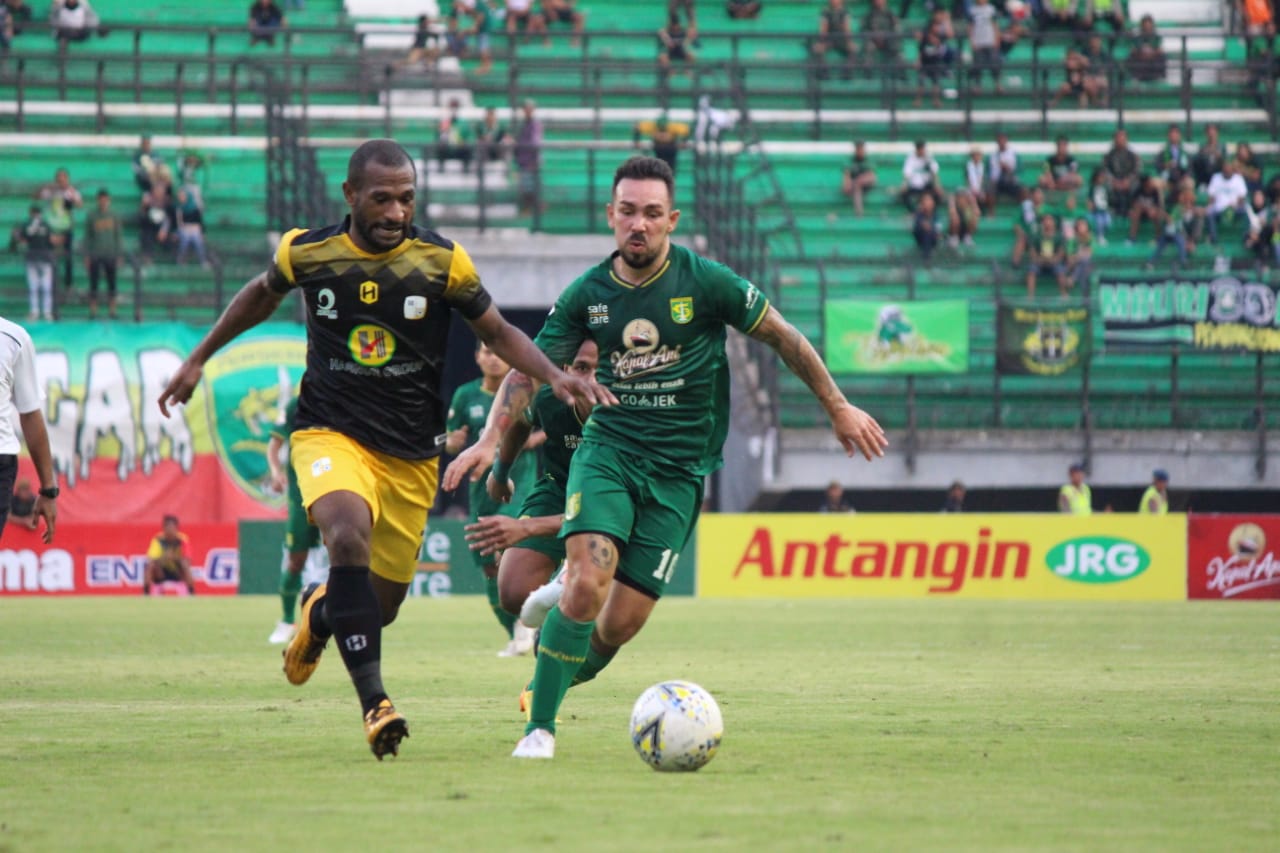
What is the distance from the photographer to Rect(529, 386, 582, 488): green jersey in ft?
36.1

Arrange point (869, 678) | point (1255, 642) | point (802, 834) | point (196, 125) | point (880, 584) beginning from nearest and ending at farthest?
point (802, 834)
point (869, 678)
point (1255, 642)
point (880, 584)
point (196, 125)

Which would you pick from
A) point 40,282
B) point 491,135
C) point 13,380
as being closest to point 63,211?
point 40,282

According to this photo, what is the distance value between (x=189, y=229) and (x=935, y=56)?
49.1ft

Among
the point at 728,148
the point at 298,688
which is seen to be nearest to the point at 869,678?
the point at 298,688

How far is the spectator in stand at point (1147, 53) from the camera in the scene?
124 feet

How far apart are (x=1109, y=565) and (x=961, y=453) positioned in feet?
11.8

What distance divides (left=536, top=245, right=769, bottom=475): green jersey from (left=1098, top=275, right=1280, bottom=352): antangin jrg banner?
23.8 metres

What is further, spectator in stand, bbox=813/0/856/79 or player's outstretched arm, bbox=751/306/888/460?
spectator in stand, bbox=813/0/856/79

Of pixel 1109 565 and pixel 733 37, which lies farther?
pixel 733 37

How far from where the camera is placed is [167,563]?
1090 inches

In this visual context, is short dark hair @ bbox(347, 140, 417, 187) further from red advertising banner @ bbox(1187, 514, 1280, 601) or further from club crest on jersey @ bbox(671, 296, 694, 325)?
red advertising banner @ bbox(1187, 514, 1280, 601)

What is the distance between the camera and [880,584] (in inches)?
1121

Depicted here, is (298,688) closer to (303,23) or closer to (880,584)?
(880,584)

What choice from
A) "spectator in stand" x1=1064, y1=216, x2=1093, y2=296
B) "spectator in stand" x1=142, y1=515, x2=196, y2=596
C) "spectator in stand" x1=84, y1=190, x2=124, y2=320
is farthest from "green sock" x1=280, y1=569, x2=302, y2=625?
"spectator in stand" x1=1064, y1=216, x2=1093, y2=296
